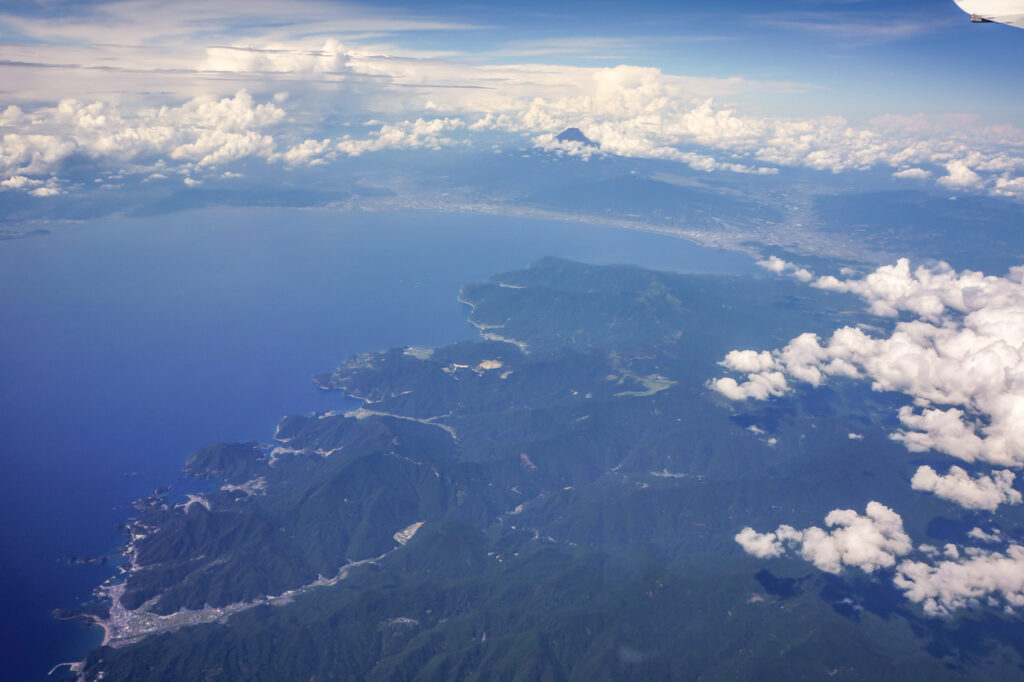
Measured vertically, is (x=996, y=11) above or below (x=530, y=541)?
above

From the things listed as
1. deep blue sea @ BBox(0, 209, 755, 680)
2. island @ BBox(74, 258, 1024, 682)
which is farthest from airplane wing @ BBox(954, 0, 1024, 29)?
deep blue sea @ BBox(0, 209, 755, 680)

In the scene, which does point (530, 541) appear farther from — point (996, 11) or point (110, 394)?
point (996, 11)

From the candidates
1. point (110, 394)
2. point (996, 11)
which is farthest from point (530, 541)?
point (996, 11)

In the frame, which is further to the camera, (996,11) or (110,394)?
(110,394)

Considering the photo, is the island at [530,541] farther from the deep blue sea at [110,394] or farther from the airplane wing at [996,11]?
the airplane wing at [996,11]

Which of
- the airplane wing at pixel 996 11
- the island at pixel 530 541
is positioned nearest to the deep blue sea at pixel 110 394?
the island at pixel 530 541

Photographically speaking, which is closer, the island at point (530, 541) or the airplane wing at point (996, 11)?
the airplane wing at point (996, 11)

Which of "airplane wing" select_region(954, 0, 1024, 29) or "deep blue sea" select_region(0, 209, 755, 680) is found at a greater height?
"airplane wing" select_region(954, 0, 1024, 29)

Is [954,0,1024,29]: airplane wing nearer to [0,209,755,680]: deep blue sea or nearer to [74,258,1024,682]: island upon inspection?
[74,258,1024,682]: island
